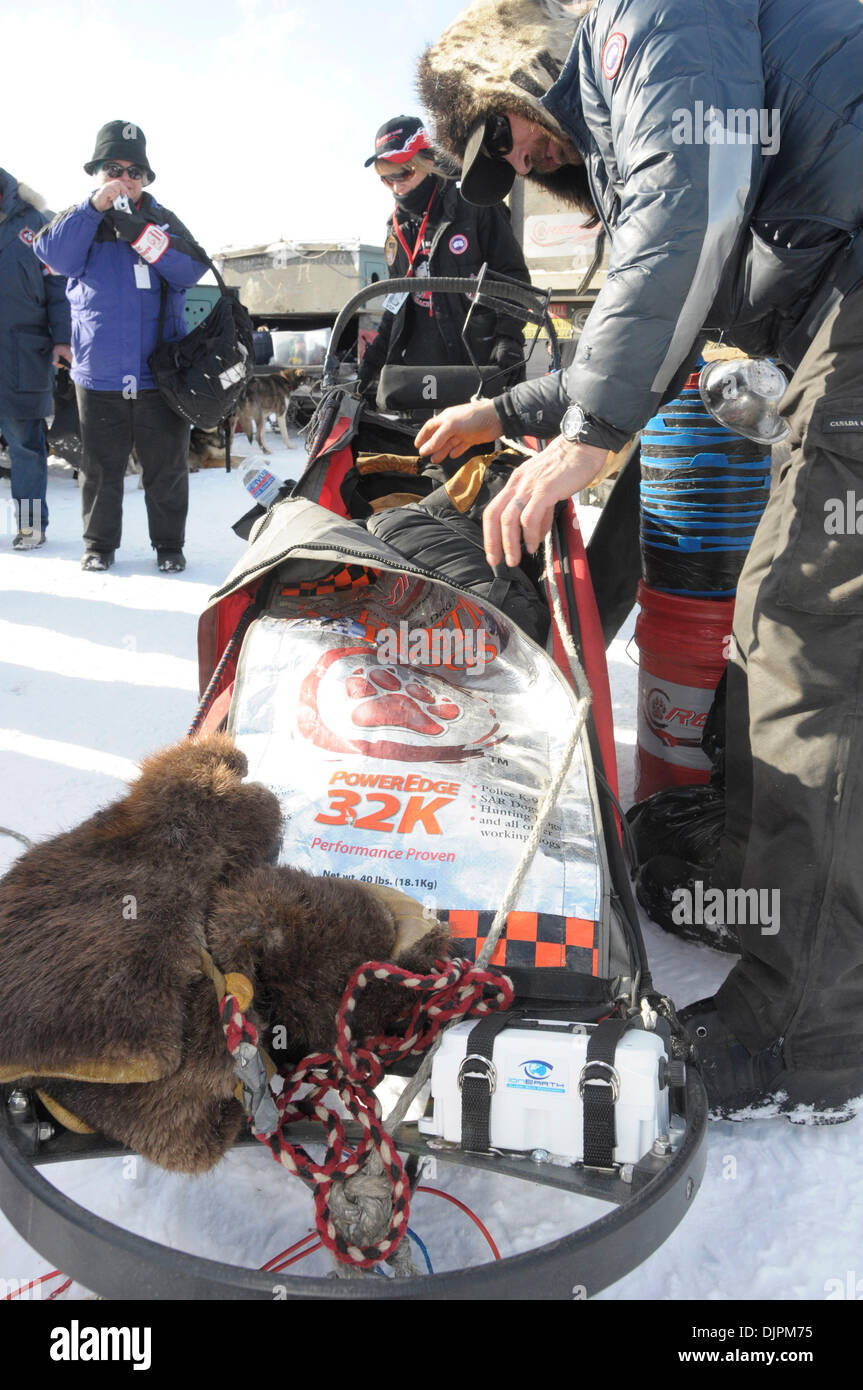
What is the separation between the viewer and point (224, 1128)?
3.60ft

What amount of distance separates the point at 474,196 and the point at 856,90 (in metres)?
0.81

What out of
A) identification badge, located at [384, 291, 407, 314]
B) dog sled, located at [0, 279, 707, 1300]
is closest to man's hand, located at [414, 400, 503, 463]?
dog sled, located at [0, 279, 707, 1300]

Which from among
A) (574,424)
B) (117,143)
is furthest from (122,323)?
(574,424)

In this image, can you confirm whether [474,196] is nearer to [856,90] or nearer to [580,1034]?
[856,90]

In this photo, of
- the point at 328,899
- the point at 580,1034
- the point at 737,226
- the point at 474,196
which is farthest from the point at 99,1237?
the point at 474,196

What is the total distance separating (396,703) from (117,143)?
3.96m

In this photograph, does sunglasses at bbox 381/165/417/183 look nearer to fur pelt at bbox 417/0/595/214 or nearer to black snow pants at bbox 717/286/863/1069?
fur pelt at bbox 417/0/595/214

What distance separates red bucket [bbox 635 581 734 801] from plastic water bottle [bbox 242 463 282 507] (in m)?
1.01

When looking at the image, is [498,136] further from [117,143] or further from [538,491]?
[117,143]

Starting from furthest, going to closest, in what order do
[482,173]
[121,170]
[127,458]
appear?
[127,458], [121,170], [482,173]

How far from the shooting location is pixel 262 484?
245cm

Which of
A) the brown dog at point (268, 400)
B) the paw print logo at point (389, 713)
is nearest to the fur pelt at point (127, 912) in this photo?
the paw print logo at point (389, 713)

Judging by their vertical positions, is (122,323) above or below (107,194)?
below

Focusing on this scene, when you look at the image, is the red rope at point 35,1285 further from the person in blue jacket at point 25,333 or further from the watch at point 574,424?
the person in blue jacket at point 25,333
